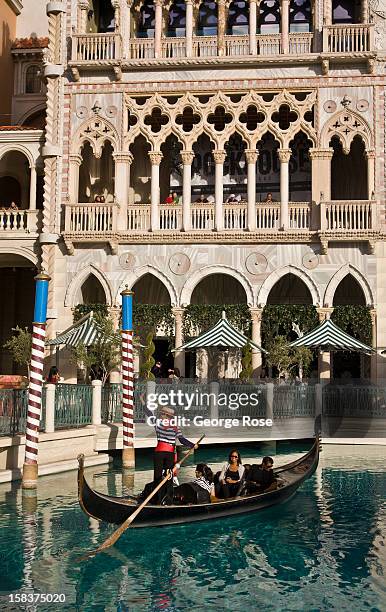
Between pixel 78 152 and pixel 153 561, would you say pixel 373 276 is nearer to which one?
pixel 78 152

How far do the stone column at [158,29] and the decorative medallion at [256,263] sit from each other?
260 inches

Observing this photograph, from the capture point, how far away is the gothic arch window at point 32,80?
89.5 ft

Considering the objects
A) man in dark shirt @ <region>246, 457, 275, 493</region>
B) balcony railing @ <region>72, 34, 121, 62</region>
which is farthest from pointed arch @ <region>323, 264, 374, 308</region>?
man in dark shirt @ <region>246, 457, 275, 493</region>

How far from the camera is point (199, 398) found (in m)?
17.5

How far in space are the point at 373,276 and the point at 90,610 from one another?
1570cm

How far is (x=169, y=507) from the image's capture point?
1055cm

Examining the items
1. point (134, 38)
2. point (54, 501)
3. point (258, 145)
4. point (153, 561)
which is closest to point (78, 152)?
point (134, 38)

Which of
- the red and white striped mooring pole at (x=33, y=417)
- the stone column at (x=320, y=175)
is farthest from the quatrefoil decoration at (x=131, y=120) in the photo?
the red and white striped mooring pole at (x=33, y=417)

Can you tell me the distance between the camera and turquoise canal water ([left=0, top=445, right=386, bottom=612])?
8.09 m

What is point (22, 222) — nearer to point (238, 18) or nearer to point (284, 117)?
point (284, 117)

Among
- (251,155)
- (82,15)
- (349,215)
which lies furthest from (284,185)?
(82,15)

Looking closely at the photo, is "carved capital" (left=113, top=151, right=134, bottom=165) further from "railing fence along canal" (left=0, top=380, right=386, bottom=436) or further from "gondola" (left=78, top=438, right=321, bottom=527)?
"gondola" (left=78, top=438, right=321, bottom=527)

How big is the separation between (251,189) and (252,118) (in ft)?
9.57

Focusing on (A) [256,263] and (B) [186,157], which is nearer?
(A) [256,263]
